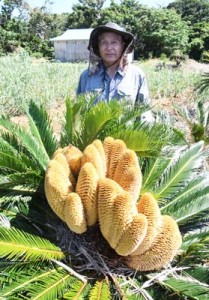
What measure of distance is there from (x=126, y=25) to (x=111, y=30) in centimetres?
4254

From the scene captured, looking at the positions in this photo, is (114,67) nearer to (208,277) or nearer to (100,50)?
(100,50)

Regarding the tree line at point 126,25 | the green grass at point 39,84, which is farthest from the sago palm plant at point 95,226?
the tree line at point 126,25

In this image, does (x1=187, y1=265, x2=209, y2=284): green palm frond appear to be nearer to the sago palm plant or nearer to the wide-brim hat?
the sago palm plant

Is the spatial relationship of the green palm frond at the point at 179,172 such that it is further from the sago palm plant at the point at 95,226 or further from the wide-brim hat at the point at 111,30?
the wide-brim hat at the point at 111,30

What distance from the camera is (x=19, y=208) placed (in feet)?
5.66

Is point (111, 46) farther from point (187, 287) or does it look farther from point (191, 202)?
point (187, 287)

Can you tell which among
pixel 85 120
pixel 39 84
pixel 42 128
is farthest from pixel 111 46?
pixel 39 84

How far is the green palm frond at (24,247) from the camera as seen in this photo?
1.47 metres

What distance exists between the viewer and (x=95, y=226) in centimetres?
161

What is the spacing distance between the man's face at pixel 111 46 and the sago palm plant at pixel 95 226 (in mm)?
1062

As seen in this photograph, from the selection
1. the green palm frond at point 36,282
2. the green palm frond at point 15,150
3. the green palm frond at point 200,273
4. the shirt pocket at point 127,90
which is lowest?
the green palm frond at point 200,273

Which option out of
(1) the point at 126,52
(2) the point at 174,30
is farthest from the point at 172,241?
(2) the point at 174,30

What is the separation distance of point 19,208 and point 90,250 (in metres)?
0.33

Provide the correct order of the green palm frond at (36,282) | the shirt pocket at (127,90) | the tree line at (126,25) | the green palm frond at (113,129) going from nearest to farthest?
the green palm frond at (36,282) → the green palm frond at (113,129) → the shirt pocket at (127,90) → the tree line at (126,25)
